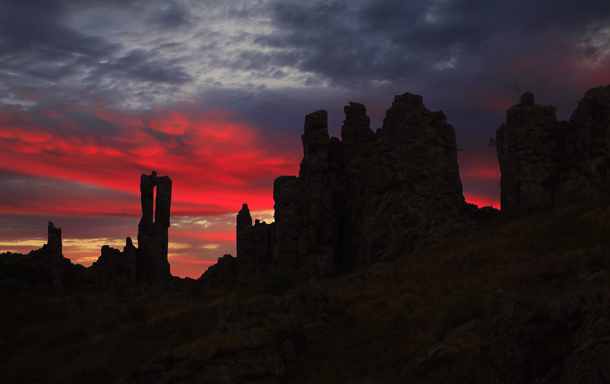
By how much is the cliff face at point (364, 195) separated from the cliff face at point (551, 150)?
744cm

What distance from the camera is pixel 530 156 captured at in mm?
56500

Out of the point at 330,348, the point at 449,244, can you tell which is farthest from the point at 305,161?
the point at 330,348

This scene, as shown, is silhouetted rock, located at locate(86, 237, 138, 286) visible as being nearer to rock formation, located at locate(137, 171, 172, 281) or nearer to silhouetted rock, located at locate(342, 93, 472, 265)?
rock formation, located at locate(137, 171, 172, 281)

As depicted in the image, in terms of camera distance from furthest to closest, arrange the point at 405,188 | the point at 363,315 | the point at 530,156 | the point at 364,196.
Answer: the point at 364,196, the point at 405,188, the point at 530,156, the point at 363,315

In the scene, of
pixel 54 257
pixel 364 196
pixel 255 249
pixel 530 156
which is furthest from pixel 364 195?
pixel 54 257

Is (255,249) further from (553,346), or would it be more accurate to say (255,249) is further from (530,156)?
(553,346)

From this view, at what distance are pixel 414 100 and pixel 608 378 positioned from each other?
179ft

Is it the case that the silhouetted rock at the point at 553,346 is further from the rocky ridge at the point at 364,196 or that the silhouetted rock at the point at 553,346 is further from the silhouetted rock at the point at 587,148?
the silhouetted rock at the point at 587,148

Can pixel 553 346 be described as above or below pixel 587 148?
below

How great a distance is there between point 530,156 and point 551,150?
8.83ft

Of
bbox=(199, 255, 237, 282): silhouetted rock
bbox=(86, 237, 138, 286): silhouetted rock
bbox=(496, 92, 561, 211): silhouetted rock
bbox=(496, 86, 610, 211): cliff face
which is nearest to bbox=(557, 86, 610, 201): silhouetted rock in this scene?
bbox=(496, 86, 610, 211): cliff face

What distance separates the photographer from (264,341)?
26781 millimetres

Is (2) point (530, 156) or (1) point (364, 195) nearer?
(2) point (530, 156)

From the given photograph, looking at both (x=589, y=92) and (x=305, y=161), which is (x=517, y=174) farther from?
(x=305, y=161)
